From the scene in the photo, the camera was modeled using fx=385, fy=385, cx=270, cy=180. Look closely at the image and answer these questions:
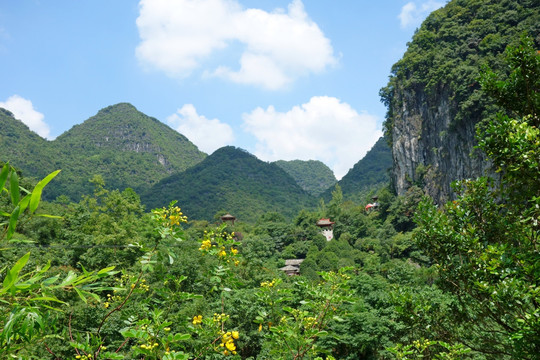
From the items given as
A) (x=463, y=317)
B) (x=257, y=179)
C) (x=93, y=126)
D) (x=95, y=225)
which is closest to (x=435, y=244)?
(x=463, y=317)

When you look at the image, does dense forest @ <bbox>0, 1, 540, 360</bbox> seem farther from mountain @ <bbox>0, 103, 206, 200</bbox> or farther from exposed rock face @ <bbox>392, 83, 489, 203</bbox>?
mountain @ <bbox>0, 103, 206, 200</bbox>

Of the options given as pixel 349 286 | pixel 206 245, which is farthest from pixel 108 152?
pixel 206 245

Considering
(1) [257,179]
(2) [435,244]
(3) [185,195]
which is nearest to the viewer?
(2) [435,244]

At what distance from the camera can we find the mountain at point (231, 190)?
216ft

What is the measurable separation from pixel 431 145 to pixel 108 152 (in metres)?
73.2

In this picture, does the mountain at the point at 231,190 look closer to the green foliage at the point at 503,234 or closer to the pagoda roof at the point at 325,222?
the pagoda roof at the point at 325,222

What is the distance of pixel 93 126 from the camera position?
10681cm

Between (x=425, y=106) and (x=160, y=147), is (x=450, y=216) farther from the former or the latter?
(x=160, y=147)

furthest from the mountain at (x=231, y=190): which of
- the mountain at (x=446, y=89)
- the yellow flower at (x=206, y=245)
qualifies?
the yellow flower at (x=206, y=245)

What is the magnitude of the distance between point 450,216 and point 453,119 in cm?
3051

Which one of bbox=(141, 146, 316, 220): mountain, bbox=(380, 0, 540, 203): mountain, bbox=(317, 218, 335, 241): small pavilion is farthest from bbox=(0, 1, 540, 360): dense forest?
bbox=(141, 146, 316, 220): mountain

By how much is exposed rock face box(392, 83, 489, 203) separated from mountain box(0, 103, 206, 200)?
43.1 meters

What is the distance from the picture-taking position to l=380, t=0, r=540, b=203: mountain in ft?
93.7

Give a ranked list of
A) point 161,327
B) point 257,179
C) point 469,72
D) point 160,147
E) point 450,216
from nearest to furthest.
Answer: point 161,327 → point 450,216 → point 469,72 → point 257,179 → point 160,147
